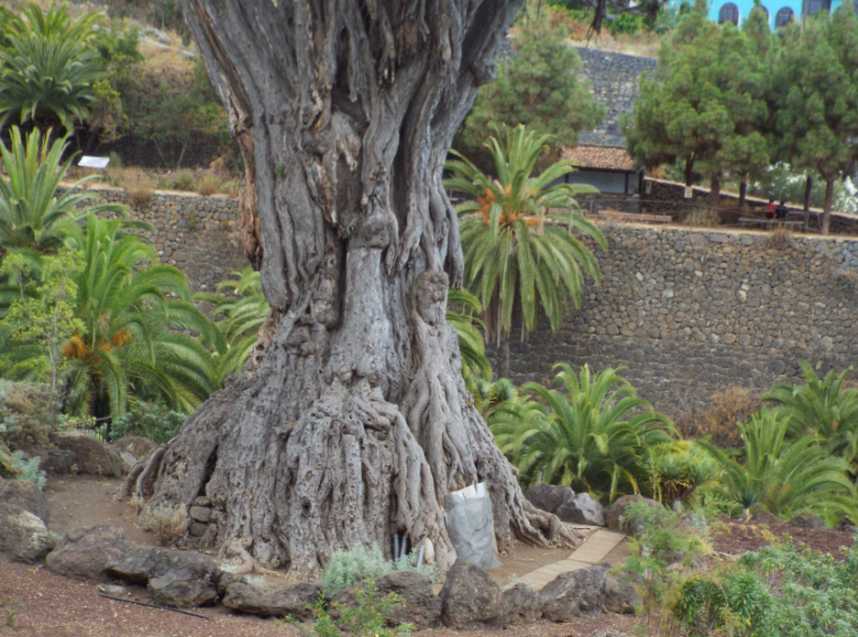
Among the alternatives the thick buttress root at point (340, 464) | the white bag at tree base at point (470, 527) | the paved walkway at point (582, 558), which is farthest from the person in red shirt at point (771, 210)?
the white bag at tree base at point (470, 527)

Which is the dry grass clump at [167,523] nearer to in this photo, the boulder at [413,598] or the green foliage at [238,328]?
the boulder at [413,598]

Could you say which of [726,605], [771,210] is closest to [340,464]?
[726,605]

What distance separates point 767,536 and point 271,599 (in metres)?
4.00

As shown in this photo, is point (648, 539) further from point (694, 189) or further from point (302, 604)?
point (694, 189)

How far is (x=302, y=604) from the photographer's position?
25.3 feet

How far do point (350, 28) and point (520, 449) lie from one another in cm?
695

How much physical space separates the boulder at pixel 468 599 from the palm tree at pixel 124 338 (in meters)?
6.95

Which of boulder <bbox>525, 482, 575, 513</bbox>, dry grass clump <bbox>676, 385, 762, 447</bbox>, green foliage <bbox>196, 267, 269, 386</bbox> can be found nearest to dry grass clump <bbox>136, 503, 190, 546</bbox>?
boulder <bbox>525, 482, 575, 513</bbox>

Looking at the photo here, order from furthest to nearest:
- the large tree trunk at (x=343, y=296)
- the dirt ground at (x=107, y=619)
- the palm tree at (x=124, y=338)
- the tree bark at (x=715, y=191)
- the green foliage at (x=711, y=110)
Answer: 1. the tree bark at (x=715, y=191)
2. the green foliage at (x=711, y=110)
3. the palm tree at (x=124, y=338)
4. the large tree trunk at (x=343, y=296)
5. the dirt ground at (x=107, y=619)

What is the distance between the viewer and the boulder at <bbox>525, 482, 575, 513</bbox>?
11672 mm

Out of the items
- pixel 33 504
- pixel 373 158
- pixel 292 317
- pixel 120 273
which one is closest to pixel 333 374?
pixel 292 317

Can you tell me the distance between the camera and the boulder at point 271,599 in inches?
304

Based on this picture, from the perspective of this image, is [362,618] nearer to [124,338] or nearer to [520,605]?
[520,605]

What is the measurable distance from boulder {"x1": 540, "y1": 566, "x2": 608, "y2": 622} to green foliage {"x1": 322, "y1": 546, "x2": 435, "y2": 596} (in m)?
0.75
